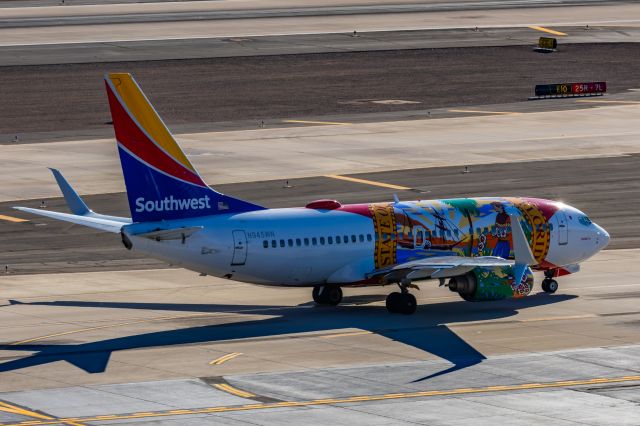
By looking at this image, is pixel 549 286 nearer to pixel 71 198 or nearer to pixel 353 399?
pixel 71 198

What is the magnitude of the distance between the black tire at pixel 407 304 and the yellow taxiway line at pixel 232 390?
43.6 ft

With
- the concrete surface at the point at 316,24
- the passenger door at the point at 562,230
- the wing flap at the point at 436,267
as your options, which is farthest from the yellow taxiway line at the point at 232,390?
the concrete surface at the point at 316,24

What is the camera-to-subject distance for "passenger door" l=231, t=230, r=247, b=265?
60.0 metres

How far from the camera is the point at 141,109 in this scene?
5819cm

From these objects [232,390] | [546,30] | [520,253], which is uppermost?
[546,30]

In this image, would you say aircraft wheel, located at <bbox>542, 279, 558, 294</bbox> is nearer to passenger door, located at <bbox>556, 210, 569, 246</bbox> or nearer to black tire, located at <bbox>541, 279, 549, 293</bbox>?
black tire, located at <bbox>541, 279, 549, 293</bbox>

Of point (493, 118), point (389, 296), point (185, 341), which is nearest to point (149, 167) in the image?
point (185, 341)

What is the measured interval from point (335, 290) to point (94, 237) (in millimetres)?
21829

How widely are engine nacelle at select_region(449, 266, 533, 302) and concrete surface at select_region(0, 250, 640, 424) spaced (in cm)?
96

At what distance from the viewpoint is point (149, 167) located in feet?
193

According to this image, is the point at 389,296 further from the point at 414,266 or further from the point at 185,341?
the point at 185,341

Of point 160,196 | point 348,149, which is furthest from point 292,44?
point 160,196

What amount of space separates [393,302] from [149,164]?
1142 centimetres

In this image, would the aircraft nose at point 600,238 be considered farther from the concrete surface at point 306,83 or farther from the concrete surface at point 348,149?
the concrete surface at point 306,83
